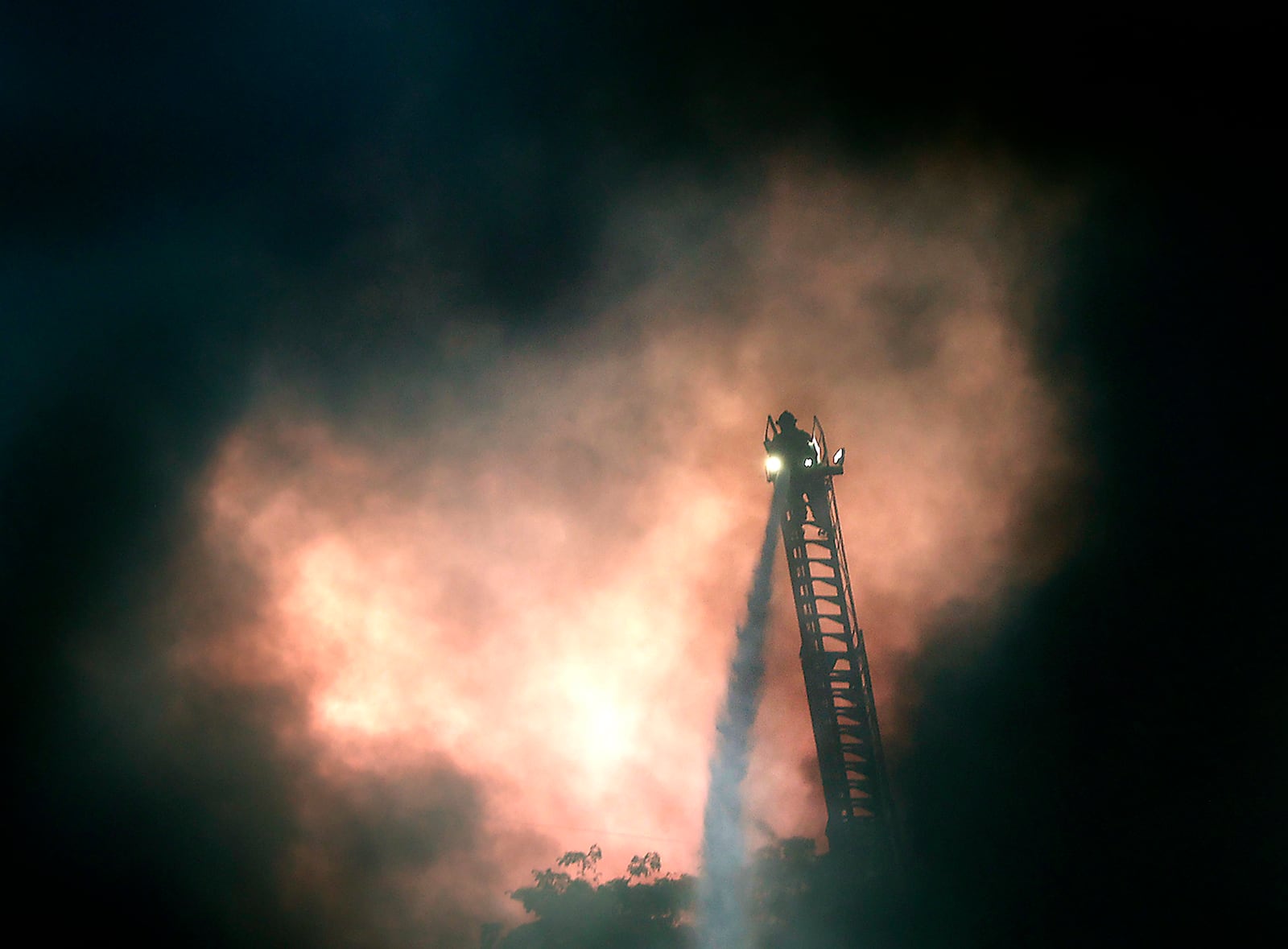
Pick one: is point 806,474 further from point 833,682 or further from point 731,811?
point 731,811

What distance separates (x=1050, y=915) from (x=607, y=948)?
15.8 m

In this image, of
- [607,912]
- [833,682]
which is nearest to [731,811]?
[607,912]

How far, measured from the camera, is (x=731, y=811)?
26.9 meters

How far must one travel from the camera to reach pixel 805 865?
25.6 metres

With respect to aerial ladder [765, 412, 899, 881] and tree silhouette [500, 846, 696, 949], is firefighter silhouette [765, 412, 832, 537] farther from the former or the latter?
tree silhouette [500, 846, 696, 949]

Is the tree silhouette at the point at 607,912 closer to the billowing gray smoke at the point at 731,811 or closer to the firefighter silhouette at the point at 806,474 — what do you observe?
the billowing gray smoke at the point at 731,811

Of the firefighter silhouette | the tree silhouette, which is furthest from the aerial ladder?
the tree silhouette

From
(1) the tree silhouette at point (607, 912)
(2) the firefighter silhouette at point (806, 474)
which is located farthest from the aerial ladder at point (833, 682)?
(1) the tree silhouette at point (607, 912)

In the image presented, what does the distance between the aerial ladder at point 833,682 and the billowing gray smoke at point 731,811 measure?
468 centimetres

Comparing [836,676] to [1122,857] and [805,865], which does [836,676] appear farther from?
[805,865]

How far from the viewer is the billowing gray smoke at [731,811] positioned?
77.7ft

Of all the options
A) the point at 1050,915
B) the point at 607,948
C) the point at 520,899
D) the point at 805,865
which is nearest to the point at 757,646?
the point at 805,865

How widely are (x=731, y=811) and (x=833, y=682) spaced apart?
40.8ft

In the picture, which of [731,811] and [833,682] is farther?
[731,811]
